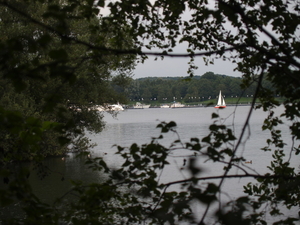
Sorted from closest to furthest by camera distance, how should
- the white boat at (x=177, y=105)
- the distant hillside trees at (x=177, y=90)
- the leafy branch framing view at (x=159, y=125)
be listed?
the leafy branch framing view at (x=159, y=125) → the distant hillside trees at (x=177, y=90) → the white boat at (x=177, y=105)

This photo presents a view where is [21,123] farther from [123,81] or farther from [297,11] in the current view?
[123,81]

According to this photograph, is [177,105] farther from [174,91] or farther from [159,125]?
[159,125]

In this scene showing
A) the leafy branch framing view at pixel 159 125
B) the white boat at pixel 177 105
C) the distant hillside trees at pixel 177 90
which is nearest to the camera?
the leafy branch framing view at pixel 159 125

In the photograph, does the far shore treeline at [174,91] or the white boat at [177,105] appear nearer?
the far shore treeline at [174,91]

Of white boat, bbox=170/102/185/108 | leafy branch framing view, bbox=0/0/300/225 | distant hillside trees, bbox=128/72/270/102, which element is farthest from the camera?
white boat, bbox=170/102/185/108

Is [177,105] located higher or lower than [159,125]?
lower

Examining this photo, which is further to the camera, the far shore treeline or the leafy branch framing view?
the far shore treeline

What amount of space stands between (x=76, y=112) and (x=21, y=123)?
1951 cm

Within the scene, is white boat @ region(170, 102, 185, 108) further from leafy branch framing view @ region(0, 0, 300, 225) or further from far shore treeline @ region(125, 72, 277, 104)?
leafy branch framing view @ region(0, 0, 300, 225)

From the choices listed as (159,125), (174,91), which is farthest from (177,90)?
(159,125)

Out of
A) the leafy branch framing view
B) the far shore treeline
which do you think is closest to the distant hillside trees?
the far shore treeline

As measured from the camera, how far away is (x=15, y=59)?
87.2 inches

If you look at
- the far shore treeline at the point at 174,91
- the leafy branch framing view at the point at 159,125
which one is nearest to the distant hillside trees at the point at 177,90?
the far shore treeline at the point at 174,91

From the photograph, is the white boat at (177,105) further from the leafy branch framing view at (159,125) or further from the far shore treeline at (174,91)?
the leafy branch framing view at (159,125)
